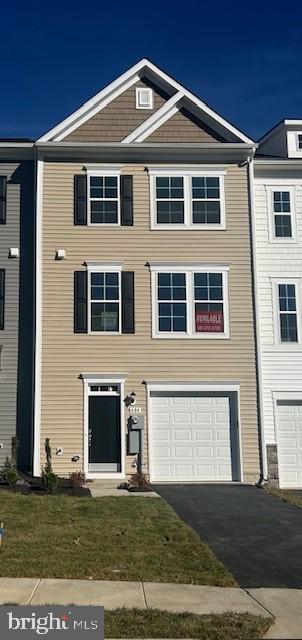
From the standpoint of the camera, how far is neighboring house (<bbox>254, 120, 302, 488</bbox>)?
16863 millimetres

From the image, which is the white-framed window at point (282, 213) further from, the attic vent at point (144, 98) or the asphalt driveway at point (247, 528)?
the asphalt driveway at point (247, 528)

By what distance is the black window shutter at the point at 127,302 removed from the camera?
16.4 m

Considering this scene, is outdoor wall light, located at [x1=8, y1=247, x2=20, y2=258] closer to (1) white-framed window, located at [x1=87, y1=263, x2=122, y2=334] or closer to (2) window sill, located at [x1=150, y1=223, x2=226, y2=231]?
(1) white-framed window, located at [x1=87, y1=263, x2=122, y2=334]

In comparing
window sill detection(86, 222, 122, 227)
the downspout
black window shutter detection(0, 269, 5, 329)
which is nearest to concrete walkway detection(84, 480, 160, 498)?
the downspout

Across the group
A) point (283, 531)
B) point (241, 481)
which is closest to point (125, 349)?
point (241, 481)

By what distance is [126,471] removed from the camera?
51.9 feet

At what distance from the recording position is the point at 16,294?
1694 cm

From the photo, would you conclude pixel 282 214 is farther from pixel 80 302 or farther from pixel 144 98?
pixel 80 302

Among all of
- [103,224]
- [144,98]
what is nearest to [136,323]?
[103,224]

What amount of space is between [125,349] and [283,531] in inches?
270

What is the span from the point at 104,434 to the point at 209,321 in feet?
12.8

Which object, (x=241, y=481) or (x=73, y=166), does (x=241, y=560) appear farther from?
(x=73, y=166)

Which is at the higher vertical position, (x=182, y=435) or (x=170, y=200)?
(x=170, y=200)

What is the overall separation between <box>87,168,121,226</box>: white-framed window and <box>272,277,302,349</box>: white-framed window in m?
4.71
